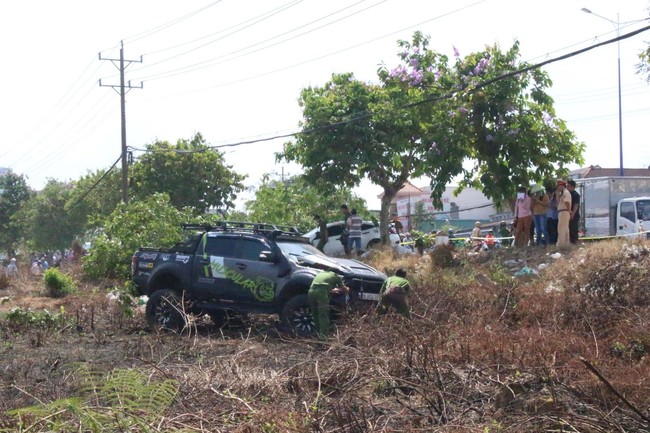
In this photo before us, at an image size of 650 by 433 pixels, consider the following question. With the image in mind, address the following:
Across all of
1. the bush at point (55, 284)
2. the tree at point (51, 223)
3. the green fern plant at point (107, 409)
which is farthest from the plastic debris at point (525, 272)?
Result: the tree at point (51, 223)

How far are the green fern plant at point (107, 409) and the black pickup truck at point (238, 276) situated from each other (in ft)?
17.8

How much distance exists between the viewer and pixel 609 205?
1085 inches

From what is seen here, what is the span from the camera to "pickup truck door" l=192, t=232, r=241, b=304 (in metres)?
14.2

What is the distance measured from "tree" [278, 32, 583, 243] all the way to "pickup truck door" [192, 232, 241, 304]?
653 cm

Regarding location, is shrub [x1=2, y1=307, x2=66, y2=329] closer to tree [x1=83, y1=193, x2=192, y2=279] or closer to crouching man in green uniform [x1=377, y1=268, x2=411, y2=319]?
crouching man in green uniform [x1=377, y1=268, x2=411, y2=319]

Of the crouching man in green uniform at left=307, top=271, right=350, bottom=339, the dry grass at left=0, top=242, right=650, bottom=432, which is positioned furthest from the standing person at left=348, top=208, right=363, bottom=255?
the crouching man in green uniform at left=307, top=271, right=350, bottom=339

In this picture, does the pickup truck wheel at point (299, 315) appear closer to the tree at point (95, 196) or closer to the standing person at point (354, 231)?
the standing person at point (354, 231)

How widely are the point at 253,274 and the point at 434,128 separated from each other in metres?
10.4

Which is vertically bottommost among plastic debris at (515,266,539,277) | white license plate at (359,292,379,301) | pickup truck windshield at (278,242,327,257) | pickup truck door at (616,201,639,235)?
white license plate at (359,292,379,301)

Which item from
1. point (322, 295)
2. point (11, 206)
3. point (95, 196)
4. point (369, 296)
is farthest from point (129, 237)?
point (11, 206)

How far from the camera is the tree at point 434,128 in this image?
2133 cm

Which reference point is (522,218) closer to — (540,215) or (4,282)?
(540,215)

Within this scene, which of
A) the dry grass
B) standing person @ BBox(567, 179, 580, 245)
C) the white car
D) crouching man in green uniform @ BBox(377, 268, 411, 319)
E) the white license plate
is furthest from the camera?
the white car

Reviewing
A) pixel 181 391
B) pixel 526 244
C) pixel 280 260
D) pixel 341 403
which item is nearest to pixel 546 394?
pixel 341 403
